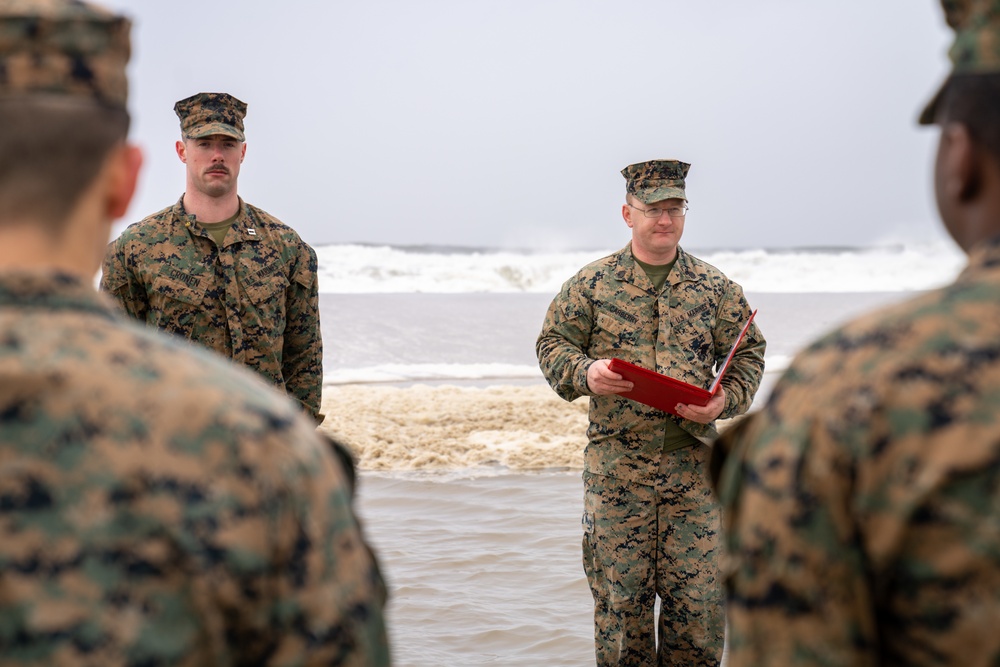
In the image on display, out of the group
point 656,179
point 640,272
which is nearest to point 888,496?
point 640,272

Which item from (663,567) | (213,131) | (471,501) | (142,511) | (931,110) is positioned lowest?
(471,501)

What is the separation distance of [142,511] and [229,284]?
355 centimetres

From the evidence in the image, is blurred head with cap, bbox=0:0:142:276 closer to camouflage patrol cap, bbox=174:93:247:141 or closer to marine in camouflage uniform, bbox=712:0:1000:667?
marine in camouflage uniform, bbox=712:0:1000:667

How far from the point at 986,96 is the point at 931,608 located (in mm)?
661

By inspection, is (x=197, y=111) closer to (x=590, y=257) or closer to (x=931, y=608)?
(x=931, y=608)

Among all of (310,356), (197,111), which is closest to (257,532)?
(310,356)

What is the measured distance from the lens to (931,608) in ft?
5.06

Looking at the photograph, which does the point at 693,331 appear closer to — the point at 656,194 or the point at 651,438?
the point at 651,438

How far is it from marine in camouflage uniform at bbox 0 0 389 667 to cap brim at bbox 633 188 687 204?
401cm

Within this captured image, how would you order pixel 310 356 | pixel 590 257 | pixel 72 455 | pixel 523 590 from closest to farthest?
1. pixel 72 455
2. pixel 310 356
3. pixel 523 590
4. pixel 590 257

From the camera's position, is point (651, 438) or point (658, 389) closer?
point (658, 389)

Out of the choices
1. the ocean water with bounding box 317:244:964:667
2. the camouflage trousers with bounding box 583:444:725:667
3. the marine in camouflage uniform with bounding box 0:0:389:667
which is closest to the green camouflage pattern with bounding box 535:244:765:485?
the camouflage trousers with bounding box 583:444:725:667

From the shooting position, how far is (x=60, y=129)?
1.54m

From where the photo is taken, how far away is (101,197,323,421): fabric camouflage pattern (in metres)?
4.93
